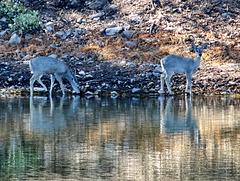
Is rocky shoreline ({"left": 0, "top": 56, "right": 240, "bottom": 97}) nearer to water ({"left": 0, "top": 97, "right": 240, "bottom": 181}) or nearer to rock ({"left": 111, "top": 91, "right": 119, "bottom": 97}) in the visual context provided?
rock ({"left": 111, "top": 91, "right": 119, "bottom": 97})

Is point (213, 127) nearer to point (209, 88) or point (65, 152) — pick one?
point (65, 152)

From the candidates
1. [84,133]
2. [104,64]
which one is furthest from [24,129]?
[104,64]

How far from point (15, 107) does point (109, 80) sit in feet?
20.2

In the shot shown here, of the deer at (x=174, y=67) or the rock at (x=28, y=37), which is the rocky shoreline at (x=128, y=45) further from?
the deer at (x=174, y=67)

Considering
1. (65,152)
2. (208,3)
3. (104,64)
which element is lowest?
(65,152)

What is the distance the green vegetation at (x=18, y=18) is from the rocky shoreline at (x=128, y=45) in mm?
484

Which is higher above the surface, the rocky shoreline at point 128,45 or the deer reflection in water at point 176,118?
the rocky shoreline at point 128,45

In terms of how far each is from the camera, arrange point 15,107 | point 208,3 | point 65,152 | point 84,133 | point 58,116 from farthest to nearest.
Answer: point 208,3 → point 15,107 → point 58,116 → point 84,133 → point 65,152

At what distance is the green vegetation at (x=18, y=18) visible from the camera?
25.8m

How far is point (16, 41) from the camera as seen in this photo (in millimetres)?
24719

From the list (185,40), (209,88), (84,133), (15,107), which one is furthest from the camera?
(185,40)

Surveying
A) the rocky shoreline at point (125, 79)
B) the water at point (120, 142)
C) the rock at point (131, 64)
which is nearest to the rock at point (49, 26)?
the rocky shoreline at point (125, 79)

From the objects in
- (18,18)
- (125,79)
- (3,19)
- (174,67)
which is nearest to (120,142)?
(174,67)

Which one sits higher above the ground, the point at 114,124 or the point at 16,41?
the point at 16,41
